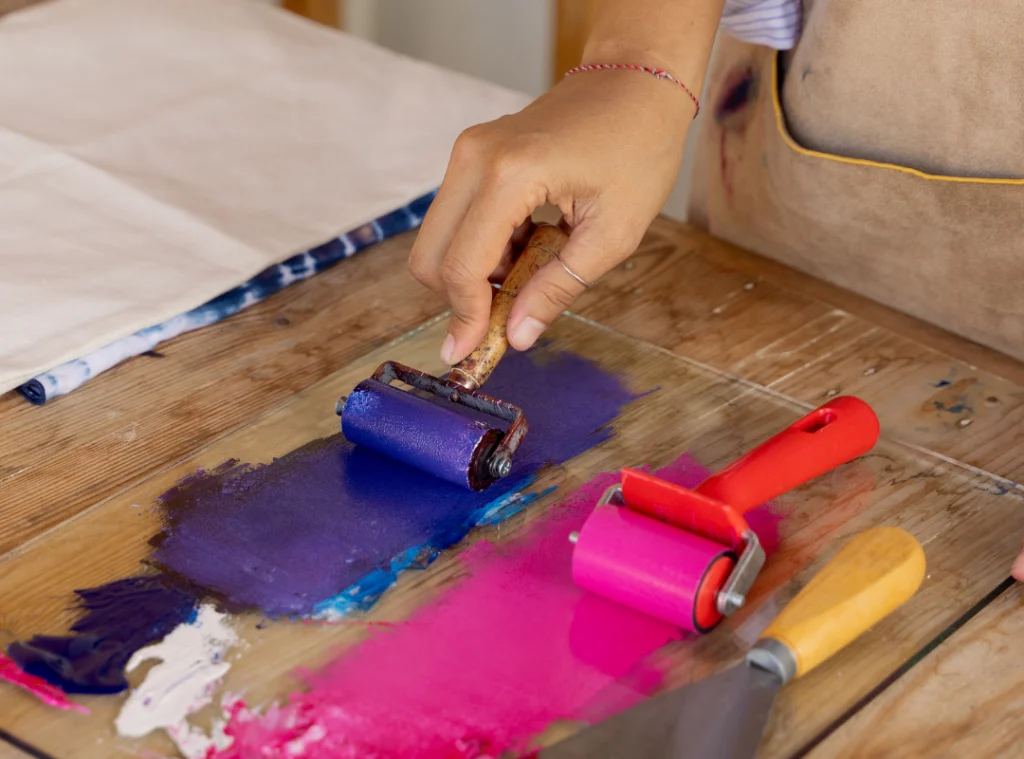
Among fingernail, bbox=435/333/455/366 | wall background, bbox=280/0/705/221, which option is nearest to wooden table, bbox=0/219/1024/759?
fingernail, bbox=435/333/455/366

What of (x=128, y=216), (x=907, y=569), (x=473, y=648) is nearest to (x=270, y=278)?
(x=128, y=216)

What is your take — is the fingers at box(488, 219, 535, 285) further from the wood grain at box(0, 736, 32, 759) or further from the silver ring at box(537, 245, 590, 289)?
the wood grain at box(0, 736, 32, 759)

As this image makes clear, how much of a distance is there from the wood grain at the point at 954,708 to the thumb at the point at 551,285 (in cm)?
43

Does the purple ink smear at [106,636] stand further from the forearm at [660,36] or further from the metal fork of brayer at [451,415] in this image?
the forearm at [660,36]

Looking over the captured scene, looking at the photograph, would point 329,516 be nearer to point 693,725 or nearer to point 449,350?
point 449,350

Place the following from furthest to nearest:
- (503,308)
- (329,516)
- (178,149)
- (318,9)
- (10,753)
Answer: (318,9) < (178,149) < (503,308) < (329,516) < (10,753)

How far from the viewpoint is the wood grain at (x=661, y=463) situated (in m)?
0.80

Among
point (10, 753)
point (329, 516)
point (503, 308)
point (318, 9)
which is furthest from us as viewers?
point (318, 9)

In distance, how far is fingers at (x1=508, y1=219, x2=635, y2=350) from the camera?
105 centimetres

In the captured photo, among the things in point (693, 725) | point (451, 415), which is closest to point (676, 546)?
point (693, 725)

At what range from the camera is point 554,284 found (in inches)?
41.3

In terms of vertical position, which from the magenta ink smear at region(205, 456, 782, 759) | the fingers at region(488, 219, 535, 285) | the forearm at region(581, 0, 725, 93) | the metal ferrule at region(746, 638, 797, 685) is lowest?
the magenta ink smear at region(205, 456, 782, 759)

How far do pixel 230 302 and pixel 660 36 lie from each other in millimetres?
509

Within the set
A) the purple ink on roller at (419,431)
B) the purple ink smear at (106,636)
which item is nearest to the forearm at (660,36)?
the purple ink on roller at (419,431)
